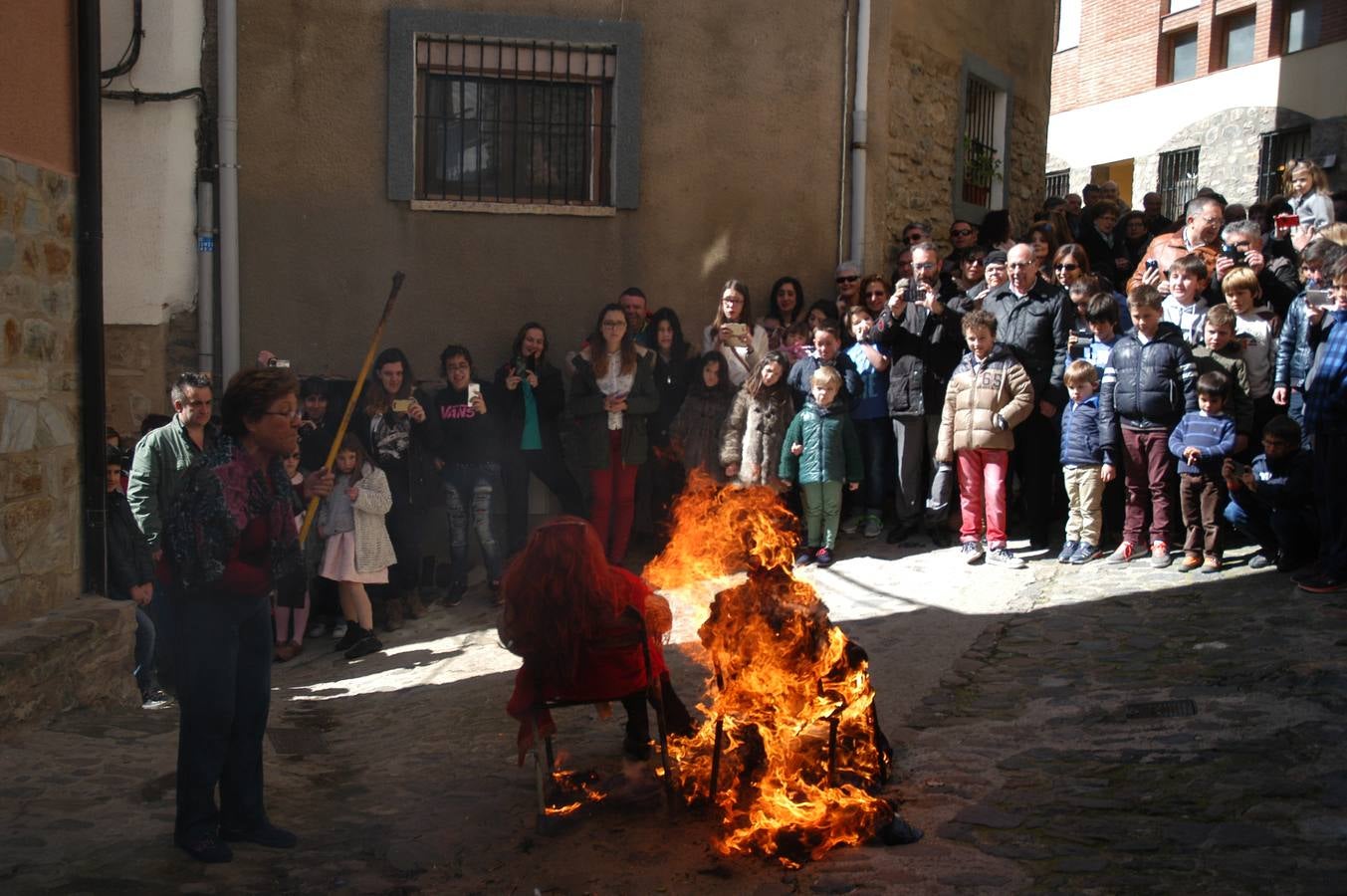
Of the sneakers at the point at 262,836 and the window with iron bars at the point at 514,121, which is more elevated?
the window with iron bars at the point at 514,121

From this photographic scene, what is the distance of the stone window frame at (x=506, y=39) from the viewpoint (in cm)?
1056

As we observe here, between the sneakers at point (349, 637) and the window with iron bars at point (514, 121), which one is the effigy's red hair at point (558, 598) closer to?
the sneakers at point (349, 637)

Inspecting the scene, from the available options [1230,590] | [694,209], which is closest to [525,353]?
[694,209]

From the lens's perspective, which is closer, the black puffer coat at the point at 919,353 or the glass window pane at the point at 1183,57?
the black puffer coat at the point at 919,353

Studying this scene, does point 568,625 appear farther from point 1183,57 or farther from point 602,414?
point 1183,57

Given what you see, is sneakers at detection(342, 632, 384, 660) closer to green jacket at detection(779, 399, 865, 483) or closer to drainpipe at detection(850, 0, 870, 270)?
green jacket at detection(779, 399, 865, 483)

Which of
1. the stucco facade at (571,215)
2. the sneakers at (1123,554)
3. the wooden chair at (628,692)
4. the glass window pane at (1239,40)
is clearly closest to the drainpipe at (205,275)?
the stucco facade at (571,215)

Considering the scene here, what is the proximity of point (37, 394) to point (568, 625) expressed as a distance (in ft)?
11.2

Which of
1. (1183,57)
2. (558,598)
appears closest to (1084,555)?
(558,598)

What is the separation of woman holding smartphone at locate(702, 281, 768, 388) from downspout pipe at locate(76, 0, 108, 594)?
4.75 meters

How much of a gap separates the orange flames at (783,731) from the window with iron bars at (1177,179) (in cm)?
2176

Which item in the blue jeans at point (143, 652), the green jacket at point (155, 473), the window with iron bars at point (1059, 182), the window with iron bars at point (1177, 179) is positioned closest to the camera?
the green jacket at point (155, 473)

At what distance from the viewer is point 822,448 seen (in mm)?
9617

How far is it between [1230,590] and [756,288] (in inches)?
196
